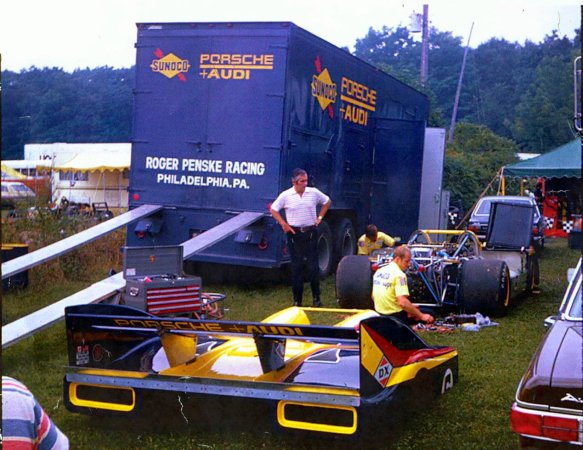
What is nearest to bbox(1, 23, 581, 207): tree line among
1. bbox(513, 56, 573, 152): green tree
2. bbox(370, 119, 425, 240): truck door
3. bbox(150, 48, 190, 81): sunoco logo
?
bbox(513, 56, 573, 152): green tree

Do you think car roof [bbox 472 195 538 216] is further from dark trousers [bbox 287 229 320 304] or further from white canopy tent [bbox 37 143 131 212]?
white canopy tent [bbox 37 143 131 212]

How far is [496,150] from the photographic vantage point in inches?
194

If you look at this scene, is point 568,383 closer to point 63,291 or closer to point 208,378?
point 208,378

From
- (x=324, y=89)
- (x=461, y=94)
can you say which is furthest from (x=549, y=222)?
(x=324, y=89)

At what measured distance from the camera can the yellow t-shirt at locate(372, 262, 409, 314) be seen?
4.97m

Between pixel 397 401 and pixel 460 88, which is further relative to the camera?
pixel 460 88

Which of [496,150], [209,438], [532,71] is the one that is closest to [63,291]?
[209,438]

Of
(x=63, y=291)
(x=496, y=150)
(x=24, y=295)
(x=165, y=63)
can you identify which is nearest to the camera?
(x=496, y=150)

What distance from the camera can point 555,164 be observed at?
4.55 metres

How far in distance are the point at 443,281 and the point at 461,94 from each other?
79.7 inches

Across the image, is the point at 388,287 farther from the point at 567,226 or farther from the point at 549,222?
the point at 549,222

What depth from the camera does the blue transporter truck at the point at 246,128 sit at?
6031 mm

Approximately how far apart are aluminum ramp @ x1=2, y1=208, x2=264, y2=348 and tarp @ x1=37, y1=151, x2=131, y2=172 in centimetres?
78

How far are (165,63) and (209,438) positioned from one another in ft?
12.1
